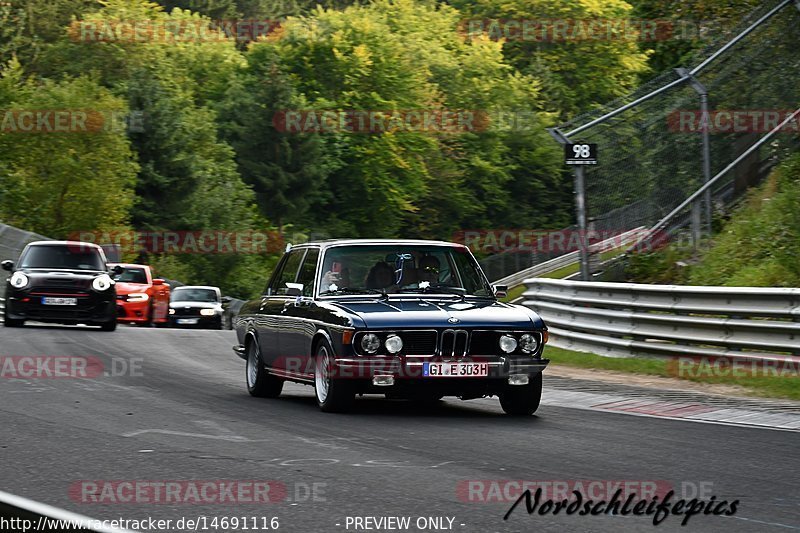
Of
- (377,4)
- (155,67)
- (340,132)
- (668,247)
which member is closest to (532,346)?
(668,247)

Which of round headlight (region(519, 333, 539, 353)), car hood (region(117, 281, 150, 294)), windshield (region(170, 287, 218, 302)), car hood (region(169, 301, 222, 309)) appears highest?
round headlight (region(519, 333, 539, 353))

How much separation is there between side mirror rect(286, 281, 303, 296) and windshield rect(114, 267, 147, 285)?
21.0 m

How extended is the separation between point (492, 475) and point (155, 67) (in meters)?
70.5

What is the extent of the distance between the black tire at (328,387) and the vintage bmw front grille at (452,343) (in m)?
0.85

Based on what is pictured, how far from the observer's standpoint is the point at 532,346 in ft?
38.3

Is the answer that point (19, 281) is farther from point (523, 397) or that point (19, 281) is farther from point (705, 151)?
point (523, 397)

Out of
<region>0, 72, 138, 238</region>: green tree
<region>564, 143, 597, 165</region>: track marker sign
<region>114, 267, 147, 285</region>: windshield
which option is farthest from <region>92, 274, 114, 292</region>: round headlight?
<region>0, 72, 138, 238</region>: green tree

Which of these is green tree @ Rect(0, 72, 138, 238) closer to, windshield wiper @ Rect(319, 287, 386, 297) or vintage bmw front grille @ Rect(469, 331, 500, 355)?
windshield wiper @ Rect(319, 287, 386, 297)

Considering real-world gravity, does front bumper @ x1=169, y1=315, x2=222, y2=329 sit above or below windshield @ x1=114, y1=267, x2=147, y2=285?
below

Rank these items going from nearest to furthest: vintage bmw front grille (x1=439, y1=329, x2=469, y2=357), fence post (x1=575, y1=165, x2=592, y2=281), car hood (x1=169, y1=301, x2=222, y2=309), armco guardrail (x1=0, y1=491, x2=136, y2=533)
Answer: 1. armco guardrail (x1=0, y1=491, x2=136, y2=533)
2. vintage bmw front grille (x1=439, y1=329, x2=469, y2=357)
3. fence post (x1=575, y1=165, x2=592, y2=281)
4. car hood (x1=169, y1=301, x2=222, y2=309)

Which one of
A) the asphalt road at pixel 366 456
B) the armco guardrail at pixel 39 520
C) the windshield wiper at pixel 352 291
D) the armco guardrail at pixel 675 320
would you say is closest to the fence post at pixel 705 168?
the armco guardrail at pixel 675 320

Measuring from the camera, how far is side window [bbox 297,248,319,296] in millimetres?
12938

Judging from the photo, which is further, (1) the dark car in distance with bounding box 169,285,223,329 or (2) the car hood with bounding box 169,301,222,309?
(2) the car hood with bounding box 169,301,222,309

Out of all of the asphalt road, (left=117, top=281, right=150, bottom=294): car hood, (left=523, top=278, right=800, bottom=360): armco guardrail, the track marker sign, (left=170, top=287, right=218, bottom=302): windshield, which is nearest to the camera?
the asphalt road
